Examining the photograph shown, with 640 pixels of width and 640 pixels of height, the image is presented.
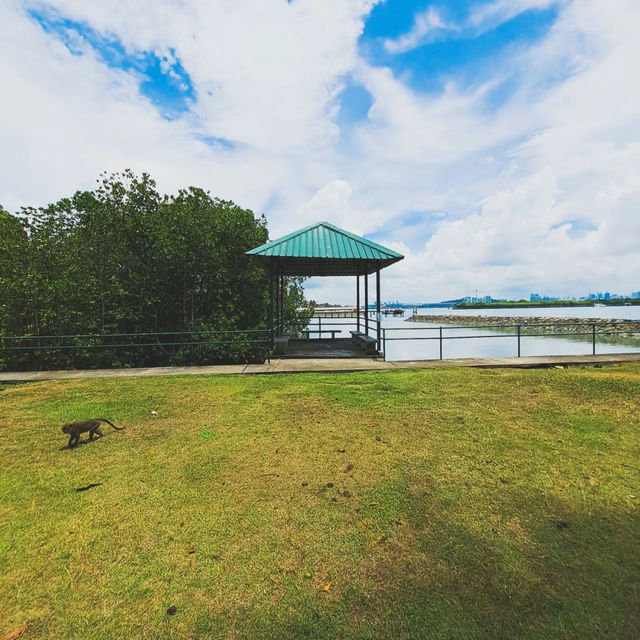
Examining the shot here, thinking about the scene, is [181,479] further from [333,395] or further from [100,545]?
[333,395]

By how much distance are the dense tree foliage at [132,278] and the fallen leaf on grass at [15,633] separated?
9.93m

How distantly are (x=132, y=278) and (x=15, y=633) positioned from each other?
1327 centimetres

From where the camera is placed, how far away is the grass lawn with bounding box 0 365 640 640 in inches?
78.5

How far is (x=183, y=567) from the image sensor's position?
7.77 ft

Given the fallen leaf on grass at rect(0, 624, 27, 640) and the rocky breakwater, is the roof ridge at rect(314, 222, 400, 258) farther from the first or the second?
the fallen leaf on grass at rect(0, 624, 27, 640)

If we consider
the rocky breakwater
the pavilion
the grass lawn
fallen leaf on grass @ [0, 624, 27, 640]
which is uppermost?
the pavilion

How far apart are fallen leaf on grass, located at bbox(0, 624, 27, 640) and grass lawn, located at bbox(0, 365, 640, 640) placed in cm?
4

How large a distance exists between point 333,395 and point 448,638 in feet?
16.0

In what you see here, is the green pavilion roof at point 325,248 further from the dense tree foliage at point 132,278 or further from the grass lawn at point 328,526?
the grass lawn at point 328,526

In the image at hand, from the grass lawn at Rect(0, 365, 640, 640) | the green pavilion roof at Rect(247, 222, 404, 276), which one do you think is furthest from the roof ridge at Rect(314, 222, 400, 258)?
the grass lawn at Rect(0, 365, 640, 640)

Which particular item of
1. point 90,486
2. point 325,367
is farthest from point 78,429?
point 325,367

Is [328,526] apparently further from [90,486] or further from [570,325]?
[570,325]

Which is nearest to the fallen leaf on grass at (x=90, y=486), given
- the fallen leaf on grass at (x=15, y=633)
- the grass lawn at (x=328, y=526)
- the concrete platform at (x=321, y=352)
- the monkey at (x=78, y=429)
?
the grass lawn at (x=328, y=526)

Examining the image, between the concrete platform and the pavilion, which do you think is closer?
the pavilion
